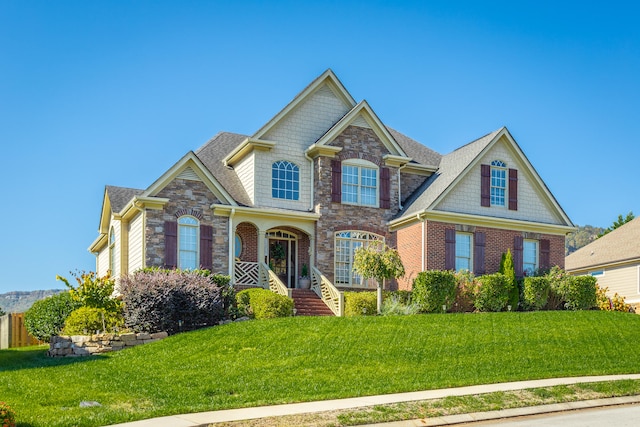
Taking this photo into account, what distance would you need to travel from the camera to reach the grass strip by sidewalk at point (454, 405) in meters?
13.2

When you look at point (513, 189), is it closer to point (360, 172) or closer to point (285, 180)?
point (360, 172)

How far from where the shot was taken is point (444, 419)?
1381 cm

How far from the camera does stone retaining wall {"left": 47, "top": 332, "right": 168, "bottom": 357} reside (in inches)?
837

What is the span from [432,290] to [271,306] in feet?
18.3

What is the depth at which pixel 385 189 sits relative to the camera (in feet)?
102

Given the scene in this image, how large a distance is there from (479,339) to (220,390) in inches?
310

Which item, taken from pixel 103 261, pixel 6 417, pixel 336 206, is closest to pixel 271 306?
pixel 336 206

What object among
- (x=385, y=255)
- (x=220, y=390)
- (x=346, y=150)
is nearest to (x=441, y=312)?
(x=385, y=255)

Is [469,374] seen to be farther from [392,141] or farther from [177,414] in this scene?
[392,141]

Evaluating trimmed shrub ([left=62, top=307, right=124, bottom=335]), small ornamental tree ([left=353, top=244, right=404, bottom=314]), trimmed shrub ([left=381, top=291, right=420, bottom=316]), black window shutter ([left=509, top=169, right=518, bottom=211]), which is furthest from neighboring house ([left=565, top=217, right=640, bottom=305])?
trimmed shrub ([left=62, top=307, right=124, bottom=335])

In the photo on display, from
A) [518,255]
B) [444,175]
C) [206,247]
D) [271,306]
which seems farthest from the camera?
[444,175]

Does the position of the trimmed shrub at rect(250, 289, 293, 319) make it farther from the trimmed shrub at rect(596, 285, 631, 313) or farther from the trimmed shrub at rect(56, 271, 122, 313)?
the trimmed shrub at rect(596, 285, 631, 313)

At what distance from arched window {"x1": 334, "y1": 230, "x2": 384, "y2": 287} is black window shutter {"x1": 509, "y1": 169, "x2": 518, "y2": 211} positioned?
17.7ft

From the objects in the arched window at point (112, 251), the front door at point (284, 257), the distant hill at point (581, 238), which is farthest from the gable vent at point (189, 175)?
the distant hill at point (581, 238)
